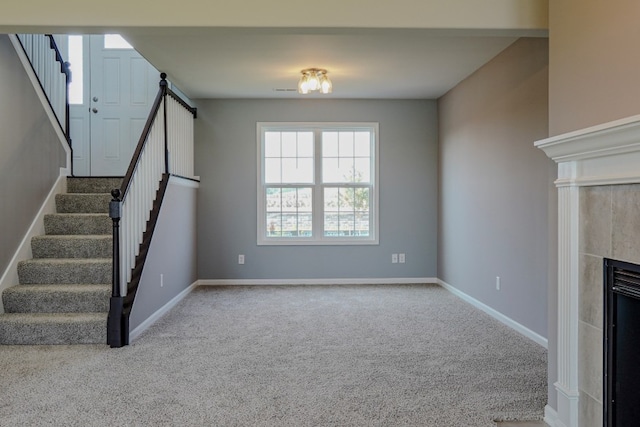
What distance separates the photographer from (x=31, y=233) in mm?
4125

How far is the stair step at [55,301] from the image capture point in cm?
362

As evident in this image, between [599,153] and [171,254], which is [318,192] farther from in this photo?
[599,153]

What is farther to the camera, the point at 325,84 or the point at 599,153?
the point at 325,84

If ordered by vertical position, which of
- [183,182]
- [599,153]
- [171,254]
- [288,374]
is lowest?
[288,374]

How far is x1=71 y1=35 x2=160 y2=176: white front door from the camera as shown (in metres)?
5.86

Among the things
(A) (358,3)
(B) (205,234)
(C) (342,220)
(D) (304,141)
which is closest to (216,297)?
(B) (205,234)

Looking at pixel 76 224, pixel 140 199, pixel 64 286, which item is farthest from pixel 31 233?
pixel 140 199

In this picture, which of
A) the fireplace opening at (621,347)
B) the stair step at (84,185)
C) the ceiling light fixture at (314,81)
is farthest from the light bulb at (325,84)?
the fireplace opening at (621,347)

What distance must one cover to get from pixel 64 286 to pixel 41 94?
1.96 m

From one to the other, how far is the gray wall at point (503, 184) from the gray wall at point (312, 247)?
Answer: 1.83 feet

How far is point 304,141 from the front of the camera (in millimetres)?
6047

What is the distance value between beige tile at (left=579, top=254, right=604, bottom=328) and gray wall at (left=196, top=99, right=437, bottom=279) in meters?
4.02

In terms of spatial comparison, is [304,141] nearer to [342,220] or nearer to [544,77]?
[342,220]

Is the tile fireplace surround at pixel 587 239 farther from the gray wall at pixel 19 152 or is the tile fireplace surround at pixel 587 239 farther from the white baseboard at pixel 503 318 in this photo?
the gray wall at pixel 19 152
